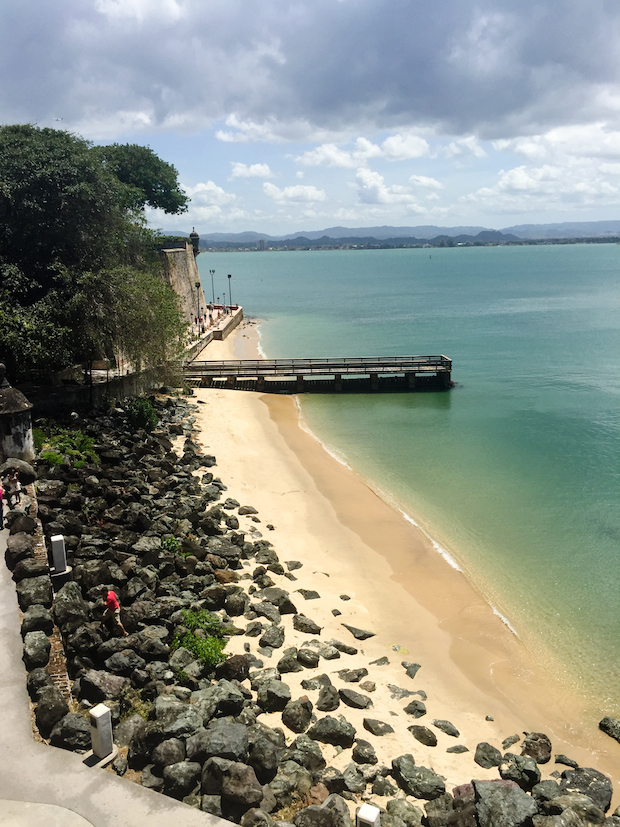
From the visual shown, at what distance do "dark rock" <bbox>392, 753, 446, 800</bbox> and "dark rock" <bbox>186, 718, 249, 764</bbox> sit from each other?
8.55ft

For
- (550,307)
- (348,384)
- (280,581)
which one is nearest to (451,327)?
(550,307)

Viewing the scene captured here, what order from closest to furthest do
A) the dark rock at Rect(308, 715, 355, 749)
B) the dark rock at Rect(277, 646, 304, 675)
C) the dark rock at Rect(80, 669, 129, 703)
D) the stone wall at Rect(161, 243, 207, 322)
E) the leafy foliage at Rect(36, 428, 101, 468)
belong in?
the dark rock at Rect(80, 669, 129, 703), the dark rock at Rect(308, 715, 355, 749), the dark rock at Rect(277, 646, 304, 675), the leafy foliage at Rect(36, 428, 101, 468), the stone wall at Rect(161, 243, 207, 322)

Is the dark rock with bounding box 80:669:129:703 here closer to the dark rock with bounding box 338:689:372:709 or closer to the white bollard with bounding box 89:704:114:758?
the white bollard with bounding box 89:704:114:758

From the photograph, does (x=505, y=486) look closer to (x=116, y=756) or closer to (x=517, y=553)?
(x=517, y=553)

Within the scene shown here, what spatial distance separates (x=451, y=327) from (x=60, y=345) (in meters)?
55.9

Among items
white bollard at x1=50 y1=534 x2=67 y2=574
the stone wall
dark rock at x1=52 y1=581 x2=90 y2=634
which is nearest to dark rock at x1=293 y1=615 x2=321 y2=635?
dark rock at x1=52 y1=581 x2=90 y2=634

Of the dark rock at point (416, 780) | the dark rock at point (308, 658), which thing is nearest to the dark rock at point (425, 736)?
the dark rock at point (416, 780)

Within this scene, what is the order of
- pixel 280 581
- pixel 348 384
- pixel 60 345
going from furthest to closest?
pixel 348 384 < pixel 60 345 < pixel 280 581

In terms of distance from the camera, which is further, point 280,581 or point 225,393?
point 225,393

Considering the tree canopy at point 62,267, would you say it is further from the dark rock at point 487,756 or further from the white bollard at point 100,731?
the dark rock at point 487,756

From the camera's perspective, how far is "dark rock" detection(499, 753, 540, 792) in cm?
1066

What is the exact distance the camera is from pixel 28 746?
8.75m

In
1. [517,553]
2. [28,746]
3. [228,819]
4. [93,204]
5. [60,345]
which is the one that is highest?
[93,204]

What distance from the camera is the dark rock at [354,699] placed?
1220cm
